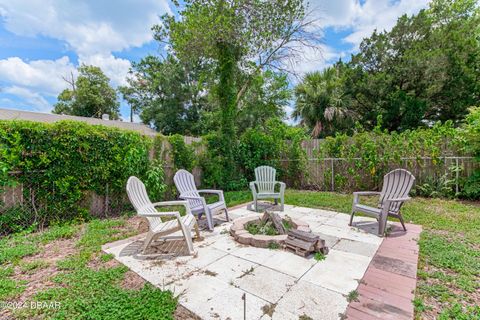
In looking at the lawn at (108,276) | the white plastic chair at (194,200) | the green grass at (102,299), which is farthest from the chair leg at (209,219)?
the green grass at (102,299)

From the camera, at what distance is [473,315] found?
5.50 ft

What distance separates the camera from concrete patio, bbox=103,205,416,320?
175 cm

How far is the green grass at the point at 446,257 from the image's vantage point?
1.80 metres

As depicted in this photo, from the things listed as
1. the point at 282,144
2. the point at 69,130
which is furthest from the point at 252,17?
the point at 69,130

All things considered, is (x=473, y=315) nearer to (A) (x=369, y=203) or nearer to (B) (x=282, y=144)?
(A) (x=369, y=203)

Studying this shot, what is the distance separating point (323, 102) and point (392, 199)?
9.82 m

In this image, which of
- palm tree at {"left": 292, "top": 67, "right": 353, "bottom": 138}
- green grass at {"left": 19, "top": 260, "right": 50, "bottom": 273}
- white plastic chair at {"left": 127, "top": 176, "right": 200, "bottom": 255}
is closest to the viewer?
green grass at {"left": 19, "top": 260, "right": 50, "bottom": 273}

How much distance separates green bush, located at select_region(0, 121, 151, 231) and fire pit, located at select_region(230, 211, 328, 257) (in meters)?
2.94

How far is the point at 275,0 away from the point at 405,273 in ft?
26.6

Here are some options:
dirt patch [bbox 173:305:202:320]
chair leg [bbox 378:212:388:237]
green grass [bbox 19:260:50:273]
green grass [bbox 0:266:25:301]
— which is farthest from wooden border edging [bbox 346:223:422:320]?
green grass [bbox 19:260:50:273]

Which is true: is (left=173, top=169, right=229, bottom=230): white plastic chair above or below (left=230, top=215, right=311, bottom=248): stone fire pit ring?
above

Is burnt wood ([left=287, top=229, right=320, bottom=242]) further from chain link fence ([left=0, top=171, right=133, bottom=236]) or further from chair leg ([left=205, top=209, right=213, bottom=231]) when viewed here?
chain link fence ([left=0, top=171, right=133, bottom=236])

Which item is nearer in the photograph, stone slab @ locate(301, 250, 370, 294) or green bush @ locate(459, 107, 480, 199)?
stone slab @ locate(301, 250, 370, 294)

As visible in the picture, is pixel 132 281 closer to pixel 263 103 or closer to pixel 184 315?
pixel 184 315
